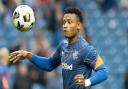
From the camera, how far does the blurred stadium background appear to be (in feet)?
44.7

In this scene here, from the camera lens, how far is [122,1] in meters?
16.2

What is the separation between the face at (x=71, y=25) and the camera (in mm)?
7879

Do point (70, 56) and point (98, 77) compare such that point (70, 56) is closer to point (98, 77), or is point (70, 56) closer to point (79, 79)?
point (98, 77)

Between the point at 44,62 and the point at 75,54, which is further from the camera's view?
the point at 44,62

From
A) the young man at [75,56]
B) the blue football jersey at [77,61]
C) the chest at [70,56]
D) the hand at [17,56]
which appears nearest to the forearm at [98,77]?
the young man at [75,56]

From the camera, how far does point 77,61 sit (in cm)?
791

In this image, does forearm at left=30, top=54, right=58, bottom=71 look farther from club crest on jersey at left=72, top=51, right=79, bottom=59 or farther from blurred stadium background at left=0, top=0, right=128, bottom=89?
blurred stadium background at left=0, top=0, right=128, bottom=89

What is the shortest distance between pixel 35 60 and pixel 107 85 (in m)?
6.85

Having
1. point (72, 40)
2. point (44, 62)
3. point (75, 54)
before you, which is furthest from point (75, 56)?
point (44, 62)

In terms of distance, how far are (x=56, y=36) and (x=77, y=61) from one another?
22.4 ft

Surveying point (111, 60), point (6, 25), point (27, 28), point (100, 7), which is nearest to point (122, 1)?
point (100, 7)

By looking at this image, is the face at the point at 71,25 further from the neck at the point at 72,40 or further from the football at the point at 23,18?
the football at the point at 23,18

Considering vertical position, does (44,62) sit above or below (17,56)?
below

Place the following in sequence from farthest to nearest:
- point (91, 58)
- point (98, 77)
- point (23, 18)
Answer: point (23, 18) < point (91, 58) < point (98, 77)
